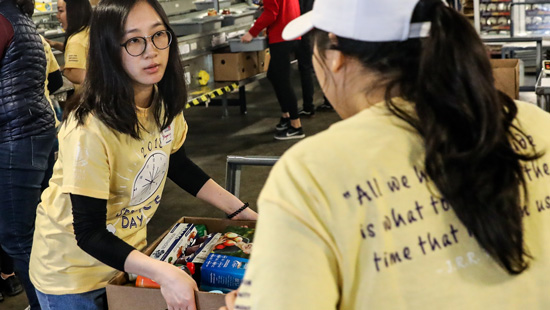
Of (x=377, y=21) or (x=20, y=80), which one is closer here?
(x=377, y=21)

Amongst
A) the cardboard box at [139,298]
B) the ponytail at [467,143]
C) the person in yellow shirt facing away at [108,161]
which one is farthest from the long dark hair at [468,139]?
the person in yellow shirt facing away at [108,161]

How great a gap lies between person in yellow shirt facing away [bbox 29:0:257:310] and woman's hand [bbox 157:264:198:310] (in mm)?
108

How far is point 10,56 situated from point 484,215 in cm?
261

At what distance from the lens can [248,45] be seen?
22.4 ft

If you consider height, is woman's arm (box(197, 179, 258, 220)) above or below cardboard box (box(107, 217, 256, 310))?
above

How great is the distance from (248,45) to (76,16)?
9.28ft

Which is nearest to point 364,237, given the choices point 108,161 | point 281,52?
point 108,161

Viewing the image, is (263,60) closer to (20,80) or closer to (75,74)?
(75,74)

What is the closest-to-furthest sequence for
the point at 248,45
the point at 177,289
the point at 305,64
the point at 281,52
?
the point at 177,289
the point at 281,52
the point at 248,45
the point at 305,64

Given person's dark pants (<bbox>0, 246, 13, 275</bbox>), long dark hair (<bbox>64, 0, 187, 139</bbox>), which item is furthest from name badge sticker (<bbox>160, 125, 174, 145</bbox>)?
person's dark pants (<bbox>0, 246, 13, 275</bbox>)

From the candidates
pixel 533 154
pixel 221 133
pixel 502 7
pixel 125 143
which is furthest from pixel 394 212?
pixel 502 7

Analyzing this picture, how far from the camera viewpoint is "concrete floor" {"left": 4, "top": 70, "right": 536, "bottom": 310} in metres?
5.03

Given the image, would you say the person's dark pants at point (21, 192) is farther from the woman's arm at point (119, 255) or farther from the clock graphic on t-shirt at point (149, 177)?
the woman's arm at point (119, 255)

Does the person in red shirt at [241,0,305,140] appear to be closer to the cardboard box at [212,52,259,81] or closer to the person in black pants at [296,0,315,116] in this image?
the cardboard box at [212,52,259,81]
